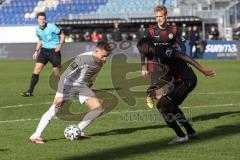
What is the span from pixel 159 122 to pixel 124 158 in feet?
11.7

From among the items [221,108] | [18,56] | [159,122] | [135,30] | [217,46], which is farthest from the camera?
[135,30]

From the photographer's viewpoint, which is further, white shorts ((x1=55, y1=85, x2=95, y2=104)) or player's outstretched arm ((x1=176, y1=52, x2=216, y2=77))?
white shorts ((x1=55, y1=85, x2=95, y2=104))

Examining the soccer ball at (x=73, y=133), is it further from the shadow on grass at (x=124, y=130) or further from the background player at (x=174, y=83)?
the background player at (x=174, y=83)

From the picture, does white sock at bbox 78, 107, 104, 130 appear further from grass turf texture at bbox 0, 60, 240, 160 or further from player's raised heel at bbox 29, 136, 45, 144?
player's raised heel at bbox 29, 136, 45, 144

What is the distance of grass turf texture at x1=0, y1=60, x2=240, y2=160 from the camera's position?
8055 mm

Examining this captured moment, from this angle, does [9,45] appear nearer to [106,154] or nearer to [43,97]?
[43,97]

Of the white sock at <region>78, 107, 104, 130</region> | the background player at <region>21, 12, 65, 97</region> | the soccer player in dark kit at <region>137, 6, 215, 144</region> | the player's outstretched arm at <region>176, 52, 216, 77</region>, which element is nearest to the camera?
the player's outstretched arm at <region>176, 52, 216, 77</region>

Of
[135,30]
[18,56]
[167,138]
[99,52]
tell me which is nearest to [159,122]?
[167,138]

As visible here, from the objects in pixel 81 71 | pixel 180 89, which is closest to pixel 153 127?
pixel 180 89

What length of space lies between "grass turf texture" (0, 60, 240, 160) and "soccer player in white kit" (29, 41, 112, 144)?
34 cm

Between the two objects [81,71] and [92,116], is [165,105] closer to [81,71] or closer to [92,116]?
[92,116]

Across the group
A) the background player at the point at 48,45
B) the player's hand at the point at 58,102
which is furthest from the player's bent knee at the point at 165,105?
the background player at the point at 48,45

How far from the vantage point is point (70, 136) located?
30.4 ft

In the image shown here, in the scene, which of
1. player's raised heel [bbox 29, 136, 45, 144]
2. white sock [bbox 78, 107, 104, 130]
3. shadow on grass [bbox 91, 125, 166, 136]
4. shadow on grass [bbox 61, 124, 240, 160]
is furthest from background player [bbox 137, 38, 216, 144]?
player's raised heel [bbox 29, 136, 45, 144]
